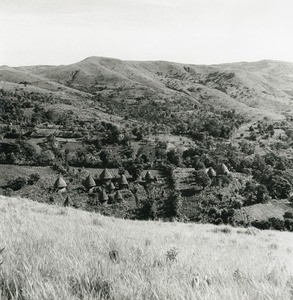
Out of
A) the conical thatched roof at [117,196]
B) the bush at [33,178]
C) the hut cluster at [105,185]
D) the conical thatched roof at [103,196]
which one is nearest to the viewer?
the conical thatched roof at [103,196]

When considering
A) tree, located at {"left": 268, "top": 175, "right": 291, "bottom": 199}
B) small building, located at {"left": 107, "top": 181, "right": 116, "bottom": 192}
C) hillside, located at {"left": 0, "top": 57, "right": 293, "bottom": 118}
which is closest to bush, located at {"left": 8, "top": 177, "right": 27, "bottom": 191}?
small building, located at {"left": 107, "top": 181, "right": 116, "bottom": 192}

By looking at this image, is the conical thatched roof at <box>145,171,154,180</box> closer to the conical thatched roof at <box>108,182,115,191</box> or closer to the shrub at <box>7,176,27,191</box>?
the conical thatched roof at <box>108,182,115,191</box>

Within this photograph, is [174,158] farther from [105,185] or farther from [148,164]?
[105,185]

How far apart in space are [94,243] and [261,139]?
7844 centimetres

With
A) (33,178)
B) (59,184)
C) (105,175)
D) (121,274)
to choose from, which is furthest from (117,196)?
(121,274)

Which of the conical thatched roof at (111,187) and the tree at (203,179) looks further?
the tree at (203,179)

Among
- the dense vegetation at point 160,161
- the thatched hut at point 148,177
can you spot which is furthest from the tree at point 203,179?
the thatched hut at point 148,177

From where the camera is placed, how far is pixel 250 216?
38094 mm

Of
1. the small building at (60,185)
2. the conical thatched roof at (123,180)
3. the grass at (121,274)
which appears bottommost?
the conical thatched roof at (123,180)

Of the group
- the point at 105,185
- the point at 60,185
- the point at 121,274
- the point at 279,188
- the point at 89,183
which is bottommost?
the point at 279,188

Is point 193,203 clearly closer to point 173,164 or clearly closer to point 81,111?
point 173,164

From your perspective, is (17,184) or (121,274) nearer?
(121,274)

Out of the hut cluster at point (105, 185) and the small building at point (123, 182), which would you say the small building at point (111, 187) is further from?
the small building at point (123, 182)

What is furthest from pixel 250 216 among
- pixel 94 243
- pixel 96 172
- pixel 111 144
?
pixel 94 243
